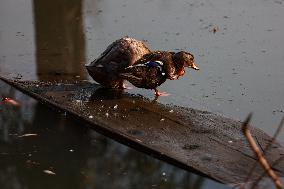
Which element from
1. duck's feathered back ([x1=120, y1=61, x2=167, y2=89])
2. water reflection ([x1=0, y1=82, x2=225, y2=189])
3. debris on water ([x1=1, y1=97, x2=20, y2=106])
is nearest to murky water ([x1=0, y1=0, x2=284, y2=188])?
water reflection ([x1=0, y1=82, x2=225, y2=189])

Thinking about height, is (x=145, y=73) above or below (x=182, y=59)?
below

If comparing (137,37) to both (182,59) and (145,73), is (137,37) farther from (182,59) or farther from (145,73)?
(145,73)

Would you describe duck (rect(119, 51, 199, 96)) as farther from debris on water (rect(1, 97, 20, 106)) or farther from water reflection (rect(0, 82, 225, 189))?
debris on water (rect(1, 97, 20, 106))

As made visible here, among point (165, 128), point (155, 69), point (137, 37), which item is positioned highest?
point (155, 69)

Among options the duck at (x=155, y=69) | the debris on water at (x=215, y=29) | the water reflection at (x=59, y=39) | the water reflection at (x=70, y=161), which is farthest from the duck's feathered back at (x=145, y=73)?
the debris on water at (x=215, y=29)

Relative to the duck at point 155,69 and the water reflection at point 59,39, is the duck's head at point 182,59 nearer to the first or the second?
the duck at point 155,69

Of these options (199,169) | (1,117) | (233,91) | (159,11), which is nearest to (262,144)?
(199,169)

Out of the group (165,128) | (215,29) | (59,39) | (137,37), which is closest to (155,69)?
(165,128)

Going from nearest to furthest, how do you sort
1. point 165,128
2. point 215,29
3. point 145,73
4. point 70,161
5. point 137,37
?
1. point 70,161
2. point 165,128
3. point 145,73
4. point 137,37
5. point 215,29
